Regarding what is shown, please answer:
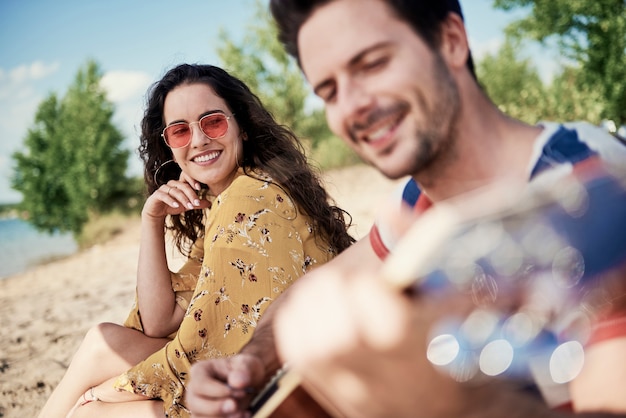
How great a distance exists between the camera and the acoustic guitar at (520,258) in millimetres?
718

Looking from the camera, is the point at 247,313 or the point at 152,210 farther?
the point at 152,210

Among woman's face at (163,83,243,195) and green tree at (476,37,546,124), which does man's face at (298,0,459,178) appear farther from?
green tree at (476,37,546,124)

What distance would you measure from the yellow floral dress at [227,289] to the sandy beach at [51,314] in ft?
1.79

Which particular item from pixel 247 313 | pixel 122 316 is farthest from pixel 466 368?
pixel 122 316

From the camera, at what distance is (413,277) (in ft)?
2.35

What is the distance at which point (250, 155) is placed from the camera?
2838mm

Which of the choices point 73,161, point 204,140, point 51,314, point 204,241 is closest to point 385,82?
point 204,241

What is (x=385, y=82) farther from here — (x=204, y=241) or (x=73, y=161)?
(x=73, y=161)

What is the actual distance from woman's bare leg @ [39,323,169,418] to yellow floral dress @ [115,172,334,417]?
1.28 ft

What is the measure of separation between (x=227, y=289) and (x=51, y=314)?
5.53m

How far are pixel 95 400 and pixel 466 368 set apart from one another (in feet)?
6.62

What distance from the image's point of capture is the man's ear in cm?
126

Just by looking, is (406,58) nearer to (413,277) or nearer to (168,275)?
(413,277)

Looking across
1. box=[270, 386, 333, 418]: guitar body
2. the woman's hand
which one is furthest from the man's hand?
the woman's hand
